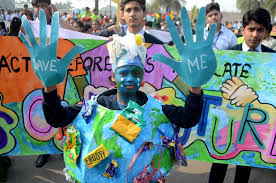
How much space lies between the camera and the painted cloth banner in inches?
110

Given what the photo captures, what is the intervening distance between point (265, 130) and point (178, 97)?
1039 mm

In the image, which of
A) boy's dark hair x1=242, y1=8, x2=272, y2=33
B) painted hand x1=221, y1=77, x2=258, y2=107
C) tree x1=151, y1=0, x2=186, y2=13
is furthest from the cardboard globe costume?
tree x1=151, y1=0, x2=186, y2=13

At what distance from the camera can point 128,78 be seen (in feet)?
5.32

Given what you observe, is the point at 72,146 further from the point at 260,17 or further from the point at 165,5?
the point at 165,5

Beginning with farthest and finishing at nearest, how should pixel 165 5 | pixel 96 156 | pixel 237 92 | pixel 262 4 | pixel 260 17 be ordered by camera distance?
pixel 165 5 → pixel 262 4 → pixel 237 92 → pixel 260 17 → pixel 96 156

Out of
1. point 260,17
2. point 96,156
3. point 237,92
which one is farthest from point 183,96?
point 96,156

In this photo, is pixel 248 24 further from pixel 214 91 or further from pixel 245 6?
pixel 245 6

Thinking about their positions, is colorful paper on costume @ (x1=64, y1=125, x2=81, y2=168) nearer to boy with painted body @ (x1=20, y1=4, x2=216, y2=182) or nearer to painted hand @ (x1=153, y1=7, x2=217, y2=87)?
boy with painted body @ (x1=20, y1=4, x2=216, y2=182)

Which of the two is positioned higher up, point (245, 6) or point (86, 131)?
point (245, 6)

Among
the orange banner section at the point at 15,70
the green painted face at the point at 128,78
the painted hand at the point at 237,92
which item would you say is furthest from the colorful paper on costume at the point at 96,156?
the painted hand at the point at 237,92

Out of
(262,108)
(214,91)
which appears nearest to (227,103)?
(214,91)

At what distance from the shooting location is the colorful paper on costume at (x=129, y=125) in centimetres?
153

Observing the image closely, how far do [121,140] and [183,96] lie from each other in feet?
5.37

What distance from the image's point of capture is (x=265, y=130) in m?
2.86
